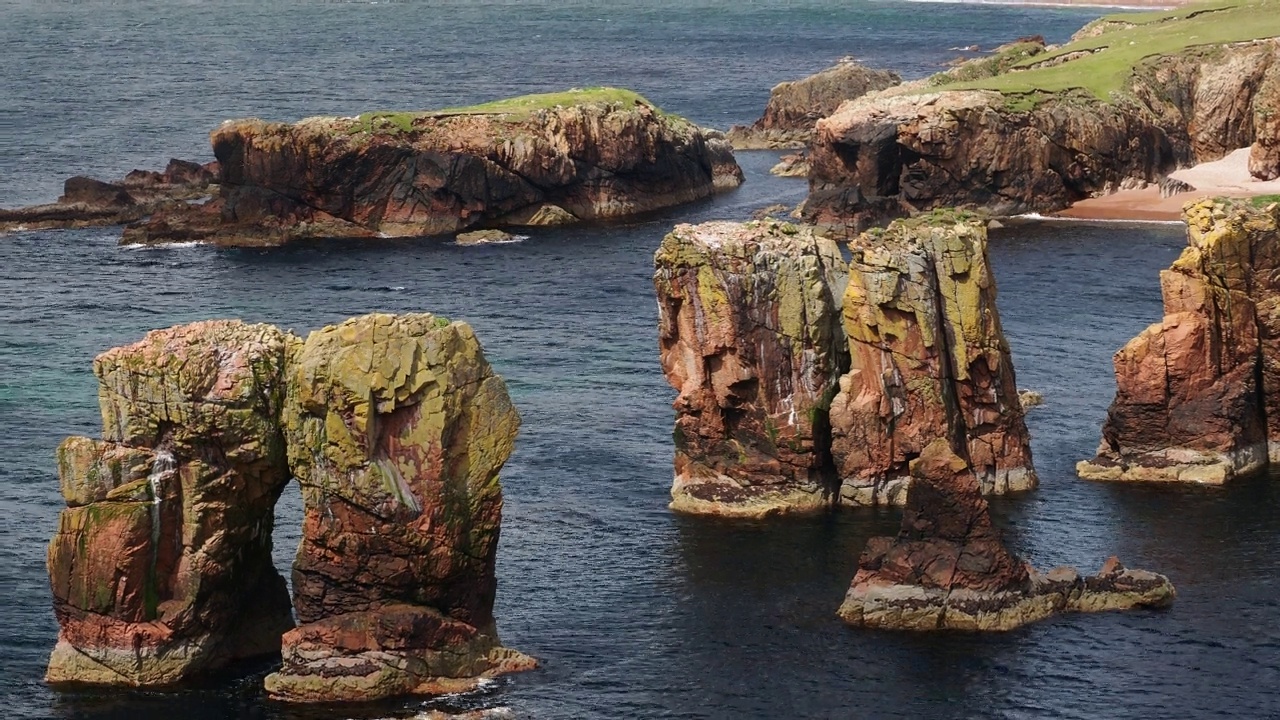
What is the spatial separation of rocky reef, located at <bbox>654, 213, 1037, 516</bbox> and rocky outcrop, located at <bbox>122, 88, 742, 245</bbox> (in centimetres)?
7316

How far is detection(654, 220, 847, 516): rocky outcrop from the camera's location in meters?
89.2

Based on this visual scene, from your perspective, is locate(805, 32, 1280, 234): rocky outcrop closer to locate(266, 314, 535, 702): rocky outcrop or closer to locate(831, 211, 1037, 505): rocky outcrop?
locate(831, 211, 1037, 505): rocky outcrop

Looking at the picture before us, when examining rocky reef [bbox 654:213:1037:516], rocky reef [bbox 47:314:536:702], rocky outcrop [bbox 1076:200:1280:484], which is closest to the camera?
rocky reef [bbox 47:314:536:702]

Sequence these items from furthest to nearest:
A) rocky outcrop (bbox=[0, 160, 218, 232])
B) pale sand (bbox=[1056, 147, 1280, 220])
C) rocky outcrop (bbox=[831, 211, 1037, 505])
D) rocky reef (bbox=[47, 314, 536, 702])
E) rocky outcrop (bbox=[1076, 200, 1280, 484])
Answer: rocky outcrop (bbox=[0, 160, 218, 232]) → pale sand (bbox=[1056, 147, 1280, 220]) → rocky outcrop (bbox=[1076, 200, 1280, 484]) → rocky outcrop (bbox=[831, 211, 1037, 505]) → rocky reef (bbox=[47, 314, 536, 702])

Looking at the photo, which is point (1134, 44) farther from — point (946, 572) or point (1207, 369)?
point (946, 572)

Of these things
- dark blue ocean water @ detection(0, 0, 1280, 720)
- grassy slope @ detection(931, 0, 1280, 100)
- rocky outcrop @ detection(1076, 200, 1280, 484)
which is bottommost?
dark blue ocean water @ detection(0, 0, 1280, 720)

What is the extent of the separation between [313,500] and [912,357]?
32.2m

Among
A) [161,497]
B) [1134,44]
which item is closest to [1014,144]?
[1134,44]

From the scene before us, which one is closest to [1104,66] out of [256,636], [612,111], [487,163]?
[612,111]

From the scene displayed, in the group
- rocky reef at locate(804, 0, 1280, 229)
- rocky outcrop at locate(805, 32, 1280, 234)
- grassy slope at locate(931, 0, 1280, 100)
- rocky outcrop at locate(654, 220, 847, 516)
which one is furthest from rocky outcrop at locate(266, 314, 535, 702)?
grassy slope at locate(931, 0, 1280, 100)

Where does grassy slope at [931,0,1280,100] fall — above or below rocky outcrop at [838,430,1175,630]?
above

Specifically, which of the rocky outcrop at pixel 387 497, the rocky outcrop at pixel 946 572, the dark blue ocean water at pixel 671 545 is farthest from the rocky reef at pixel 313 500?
the rocky outcrop at pixel 946 572

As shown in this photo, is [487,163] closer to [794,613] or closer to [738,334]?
[738,334]

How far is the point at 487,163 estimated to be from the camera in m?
162
